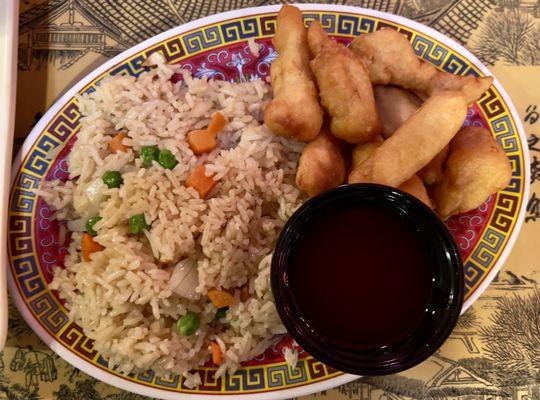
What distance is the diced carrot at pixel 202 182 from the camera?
76.8 inches

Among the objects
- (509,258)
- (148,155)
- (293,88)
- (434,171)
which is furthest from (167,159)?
(509,258)

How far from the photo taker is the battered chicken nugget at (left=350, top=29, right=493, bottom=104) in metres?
1.95

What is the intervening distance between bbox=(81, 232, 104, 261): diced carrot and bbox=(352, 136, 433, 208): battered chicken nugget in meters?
1.09

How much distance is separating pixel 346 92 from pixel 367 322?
834 mm

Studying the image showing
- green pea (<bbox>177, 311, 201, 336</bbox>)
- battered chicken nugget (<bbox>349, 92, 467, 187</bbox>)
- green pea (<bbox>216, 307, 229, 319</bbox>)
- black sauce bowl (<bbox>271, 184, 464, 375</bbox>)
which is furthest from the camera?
green pea (<bbox>216, 307, 229, 319</bbox>)

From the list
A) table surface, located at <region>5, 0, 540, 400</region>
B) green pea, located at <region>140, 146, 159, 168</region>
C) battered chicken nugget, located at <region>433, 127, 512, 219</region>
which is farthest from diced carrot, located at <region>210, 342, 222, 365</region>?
battered chicken nugget, located at <region>433, 127, 512, 219</region>

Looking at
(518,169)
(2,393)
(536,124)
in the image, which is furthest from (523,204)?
(2,393)

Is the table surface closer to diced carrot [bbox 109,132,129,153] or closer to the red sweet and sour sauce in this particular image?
diced carrot [bbox 109,132,129,153]

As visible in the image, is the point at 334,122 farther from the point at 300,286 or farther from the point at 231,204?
the point at 300,286

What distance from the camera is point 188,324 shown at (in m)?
1.90

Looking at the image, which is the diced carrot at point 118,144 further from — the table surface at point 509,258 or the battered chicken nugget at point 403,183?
the battered chicken nugget at point 403,183

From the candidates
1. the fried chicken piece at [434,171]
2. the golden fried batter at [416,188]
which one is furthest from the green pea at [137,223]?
the fried chicken piece at [434,171]

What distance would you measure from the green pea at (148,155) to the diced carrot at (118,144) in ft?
0.30

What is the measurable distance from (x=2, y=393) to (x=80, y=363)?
47cm
